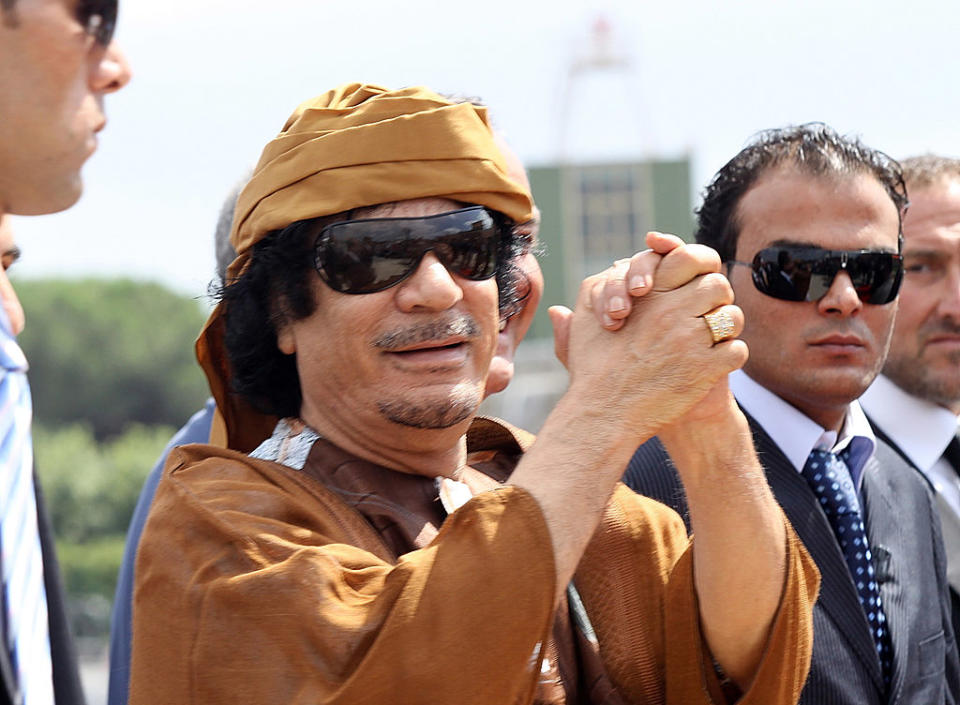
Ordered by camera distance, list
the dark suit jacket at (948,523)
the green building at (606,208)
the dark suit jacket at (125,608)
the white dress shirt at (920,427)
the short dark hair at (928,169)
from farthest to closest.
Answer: the green building at (606,208) < the short dark hair at (928,169) < the white dress shirt at (920,427) < the dark suit jacket at (948,523) < the dark suit jacket at (125,608)

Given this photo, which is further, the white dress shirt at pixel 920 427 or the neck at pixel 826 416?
the white dress shirt at pixel 920 427

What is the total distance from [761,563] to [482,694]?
0.66 metres

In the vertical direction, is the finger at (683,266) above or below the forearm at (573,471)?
above

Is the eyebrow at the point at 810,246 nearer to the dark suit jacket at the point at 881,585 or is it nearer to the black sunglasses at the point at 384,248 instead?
the dark suit jacket at the point at 881,585

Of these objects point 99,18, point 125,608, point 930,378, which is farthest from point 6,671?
point 930,378

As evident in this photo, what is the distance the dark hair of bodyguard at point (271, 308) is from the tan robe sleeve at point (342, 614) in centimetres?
53

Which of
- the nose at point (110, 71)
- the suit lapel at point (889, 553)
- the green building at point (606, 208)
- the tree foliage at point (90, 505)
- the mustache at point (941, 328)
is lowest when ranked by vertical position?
the tree foliage at point (90, 505)

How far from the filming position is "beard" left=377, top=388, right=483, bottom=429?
2.52 meters

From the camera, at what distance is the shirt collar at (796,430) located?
341cm

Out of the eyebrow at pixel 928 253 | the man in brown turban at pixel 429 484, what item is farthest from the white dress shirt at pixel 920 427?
the man in brown turban at pixel 429 484

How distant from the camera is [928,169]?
4.71 metres

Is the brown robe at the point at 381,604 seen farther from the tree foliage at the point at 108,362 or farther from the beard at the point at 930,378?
the tree foliage at the point at 108,362

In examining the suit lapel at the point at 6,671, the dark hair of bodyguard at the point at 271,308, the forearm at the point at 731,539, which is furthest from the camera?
the dark hair of bodyguard at the point at 271,308

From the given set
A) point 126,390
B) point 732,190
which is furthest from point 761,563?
point 126,390
